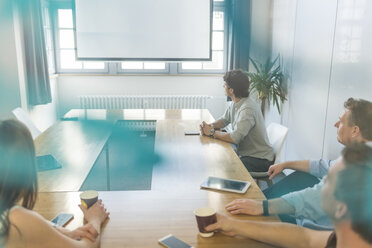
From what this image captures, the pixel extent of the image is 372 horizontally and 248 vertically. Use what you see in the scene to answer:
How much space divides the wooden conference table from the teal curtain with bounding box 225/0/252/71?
Result: 2.18 meters

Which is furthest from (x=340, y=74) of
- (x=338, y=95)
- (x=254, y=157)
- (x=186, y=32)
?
(x=186, y=32)

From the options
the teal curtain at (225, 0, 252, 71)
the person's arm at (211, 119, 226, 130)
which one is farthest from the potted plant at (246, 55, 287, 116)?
the person's arm at (211, 119, 226, 130)

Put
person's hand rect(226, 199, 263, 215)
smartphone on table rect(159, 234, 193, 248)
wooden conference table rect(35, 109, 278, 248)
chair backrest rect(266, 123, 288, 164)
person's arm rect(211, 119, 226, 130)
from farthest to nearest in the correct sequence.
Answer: person's arm rect(211, 119, 226, 130) → chair backrest rect(266, 123, 288, 164) → person's hand rect(226, 199, 263, 215) → wooden conference table rect(35, 109, 278, 248) → smartphone on table rect(159, 234, 193, 248)

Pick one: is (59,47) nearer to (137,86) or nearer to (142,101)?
(137,86)

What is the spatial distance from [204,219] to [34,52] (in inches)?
144

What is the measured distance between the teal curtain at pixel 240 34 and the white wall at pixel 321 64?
657 mm

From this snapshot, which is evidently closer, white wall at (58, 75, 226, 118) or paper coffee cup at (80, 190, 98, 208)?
paper coffee cup at (80, 190, 98, 208)

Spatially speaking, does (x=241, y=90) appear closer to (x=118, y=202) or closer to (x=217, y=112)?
(x=118, y=202)

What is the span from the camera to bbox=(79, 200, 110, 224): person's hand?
1.54 metres

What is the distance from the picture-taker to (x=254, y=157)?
2977mm

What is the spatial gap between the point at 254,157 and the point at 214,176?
95 centimetres

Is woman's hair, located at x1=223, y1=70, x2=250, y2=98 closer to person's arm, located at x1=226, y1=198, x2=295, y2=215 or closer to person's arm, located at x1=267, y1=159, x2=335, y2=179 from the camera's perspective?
person's arm, located at x1=267, y1=159, x2=335, y2=179

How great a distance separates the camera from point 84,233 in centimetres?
140

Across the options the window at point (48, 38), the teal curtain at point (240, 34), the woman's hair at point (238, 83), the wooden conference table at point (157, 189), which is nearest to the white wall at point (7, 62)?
the wooden conference table at point (157, 189)
